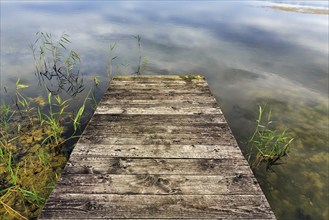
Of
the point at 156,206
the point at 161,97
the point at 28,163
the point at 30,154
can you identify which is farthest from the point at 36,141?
the point at 156,206

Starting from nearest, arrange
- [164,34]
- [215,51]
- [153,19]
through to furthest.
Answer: [215,51] < [164,34] < [153,19]

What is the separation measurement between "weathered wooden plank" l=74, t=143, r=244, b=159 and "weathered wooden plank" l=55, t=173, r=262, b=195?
12.3 inches

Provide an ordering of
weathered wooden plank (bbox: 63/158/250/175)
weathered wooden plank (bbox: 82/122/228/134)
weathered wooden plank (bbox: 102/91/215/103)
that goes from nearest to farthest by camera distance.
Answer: weathered wooden plank (bbox: 63/158/250/175) < weathered wooden plank (bbox: 82/122/228/134) < weathered wooden plank (bbox: 102/91/215/103)

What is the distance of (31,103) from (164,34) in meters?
8.71

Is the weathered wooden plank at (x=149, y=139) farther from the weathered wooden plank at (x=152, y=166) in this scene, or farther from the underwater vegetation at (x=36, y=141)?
the underwater vegetation at (x=36, y=141)

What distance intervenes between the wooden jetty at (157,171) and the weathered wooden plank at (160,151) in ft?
0.04

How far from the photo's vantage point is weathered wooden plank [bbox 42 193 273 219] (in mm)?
1858

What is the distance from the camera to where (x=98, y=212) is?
1864 mm

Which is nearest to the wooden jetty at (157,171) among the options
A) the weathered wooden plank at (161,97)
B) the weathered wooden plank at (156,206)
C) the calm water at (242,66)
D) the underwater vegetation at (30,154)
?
the weathered wooden plank at (156,206)

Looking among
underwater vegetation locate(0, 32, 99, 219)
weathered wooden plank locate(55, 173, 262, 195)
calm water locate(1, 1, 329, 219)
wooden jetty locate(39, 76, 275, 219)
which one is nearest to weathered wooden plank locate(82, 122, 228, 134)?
wooden jetty locate(39, 76, 275, 219)

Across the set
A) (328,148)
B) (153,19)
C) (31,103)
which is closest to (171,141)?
(328,148)

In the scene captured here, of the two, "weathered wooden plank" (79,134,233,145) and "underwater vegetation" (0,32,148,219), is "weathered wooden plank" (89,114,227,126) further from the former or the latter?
"underwater vegetation" (0,32,148,219)

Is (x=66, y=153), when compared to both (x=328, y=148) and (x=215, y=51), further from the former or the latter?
(x=215, y=51)

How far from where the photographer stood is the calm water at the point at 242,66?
3537 mm
